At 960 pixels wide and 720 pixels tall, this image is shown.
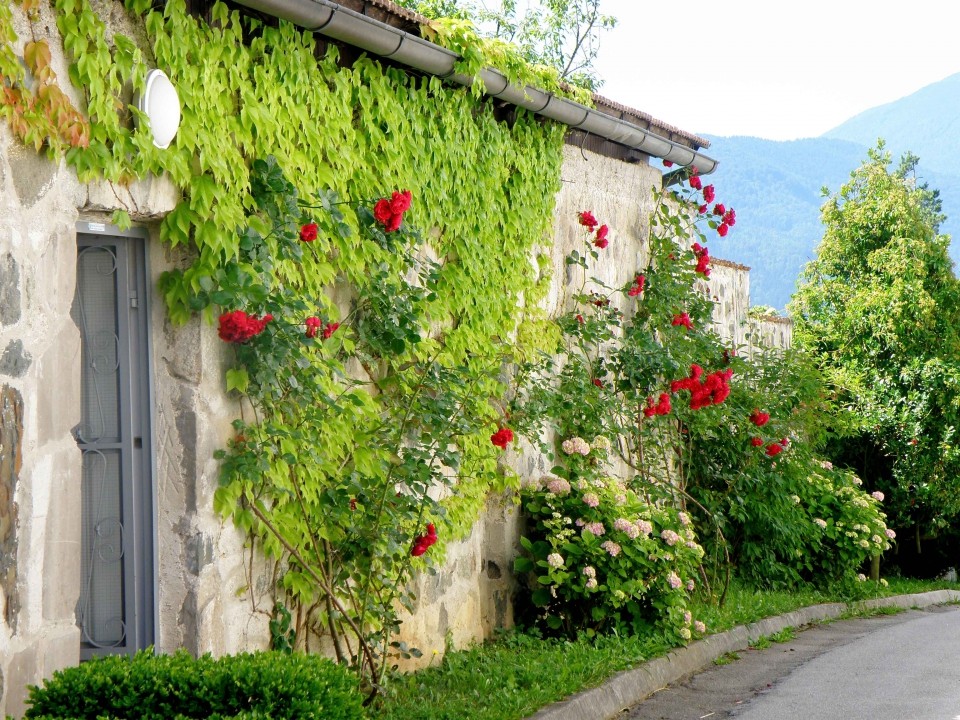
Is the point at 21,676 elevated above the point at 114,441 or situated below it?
below

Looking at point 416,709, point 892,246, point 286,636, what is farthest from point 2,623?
point 892,246

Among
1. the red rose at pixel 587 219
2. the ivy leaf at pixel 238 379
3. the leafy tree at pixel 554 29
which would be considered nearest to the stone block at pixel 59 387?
the ivy leaf at pixel 238 379

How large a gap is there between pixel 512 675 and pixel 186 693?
8.42ft

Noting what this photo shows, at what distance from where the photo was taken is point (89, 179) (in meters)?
4.32

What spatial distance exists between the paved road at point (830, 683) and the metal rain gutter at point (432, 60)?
3.54 m

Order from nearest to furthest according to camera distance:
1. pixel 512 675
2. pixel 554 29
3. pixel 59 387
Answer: pixel 59 387 < pixel 512 675 < pixel 554 29

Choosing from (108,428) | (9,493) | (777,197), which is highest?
(777,197)

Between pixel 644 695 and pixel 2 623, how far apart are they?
3.54m

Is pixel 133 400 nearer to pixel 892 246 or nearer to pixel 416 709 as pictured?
pixel 416 709

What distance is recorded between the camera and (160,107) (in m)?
4.52

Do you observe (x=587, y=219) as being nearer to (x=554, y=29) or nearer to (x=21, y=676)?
(x=21, y=676)

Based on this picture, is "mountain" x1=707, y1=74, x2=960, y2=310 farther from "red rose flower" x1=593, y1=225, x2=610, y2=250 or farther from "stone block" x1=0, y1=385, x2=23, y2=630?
"stone block" x1=0, y1=385, x2=23, y2=630

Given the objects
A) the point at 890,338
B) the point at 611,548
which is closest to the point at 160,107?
the point at 611,548

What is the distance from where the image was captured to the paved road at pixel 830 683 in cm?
585
